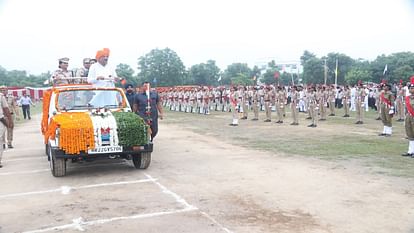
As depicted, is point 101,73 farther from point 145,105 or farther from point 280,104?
point 280,104

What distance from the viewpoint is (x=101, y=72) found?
9344 millimetres

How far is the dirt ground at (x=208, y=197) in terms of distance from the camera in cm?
477

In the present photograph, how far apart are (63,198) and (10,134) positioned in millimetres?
7226

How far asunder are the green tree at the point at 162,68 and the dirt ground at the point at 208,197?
56.5 m

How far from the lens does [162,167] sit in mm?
8336

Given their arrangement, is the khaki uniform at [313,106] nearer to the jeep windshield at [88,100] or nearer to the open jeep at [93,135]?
the jeep windshield at [88,100]

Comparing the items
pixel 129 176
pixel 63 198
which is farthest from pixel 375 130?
pixel 63 198

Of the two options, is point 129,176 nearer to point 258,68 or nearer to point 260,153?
point 260,153

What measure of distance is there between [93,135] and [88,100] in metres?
1.81

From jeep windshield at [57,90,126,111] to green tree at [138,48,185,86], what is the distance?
182 feet

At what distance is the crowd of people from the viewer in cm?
1305

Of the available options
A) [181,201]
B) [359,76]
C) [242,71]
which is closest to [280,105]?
[181,201]

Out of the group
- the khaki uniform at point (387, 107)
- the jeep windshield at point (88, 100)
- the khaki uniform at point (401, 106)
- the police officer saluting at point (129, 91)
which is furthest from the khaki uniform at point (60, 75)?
the khaki uniform at point (401, 106)

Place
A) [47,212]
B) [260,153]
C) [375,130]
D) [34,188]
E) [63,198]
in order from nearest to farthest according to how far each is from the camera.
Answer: [47,212], [63,198], [34,188], [260,153], [375,130]
